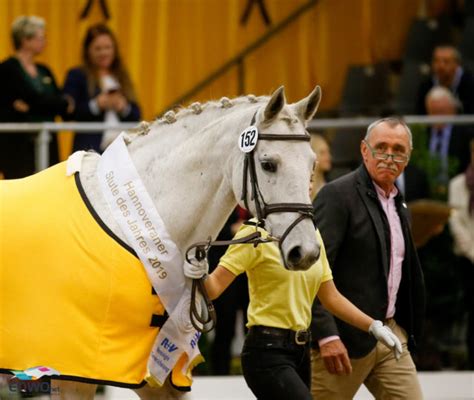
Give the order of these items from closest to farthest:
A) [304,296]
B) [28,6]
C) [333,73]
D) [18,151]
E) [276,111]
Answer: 1. [276,111]
2. [304,296]
3. [18,151]
4. [28,6]
5. [333,73]

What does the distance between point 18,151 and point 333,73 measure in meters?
3.97

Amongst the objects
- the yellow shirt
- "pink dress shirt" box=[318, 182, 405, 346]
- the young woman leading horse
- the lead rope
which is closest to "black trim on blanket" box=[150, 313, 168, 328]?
the young woman leading horse

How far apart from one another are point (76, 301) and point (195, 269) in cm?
54

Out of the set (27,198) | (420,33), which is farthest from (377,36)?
(27,198)

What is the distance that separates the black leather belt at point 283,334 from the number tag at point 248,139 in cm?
94

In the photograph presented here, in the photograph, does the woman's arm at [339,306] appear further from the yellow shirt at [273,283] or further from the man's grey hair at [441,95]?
the man's grey hair at [441,95]

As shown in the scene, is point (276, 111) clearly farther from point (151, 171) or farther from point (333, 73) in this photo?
point (333, 73)

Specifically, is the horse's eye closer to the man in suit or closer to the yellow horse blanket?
the yellow horse blanket

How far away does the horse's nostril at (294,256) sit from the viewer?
18.3ft

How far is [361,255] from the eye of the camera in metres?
6.82

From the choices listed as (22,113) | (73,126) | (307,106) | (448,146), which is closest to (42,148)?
(73,126)

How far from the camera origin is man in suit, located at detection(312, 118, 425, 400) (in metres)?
6.78

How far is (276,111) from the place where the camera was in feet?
A: 19.3

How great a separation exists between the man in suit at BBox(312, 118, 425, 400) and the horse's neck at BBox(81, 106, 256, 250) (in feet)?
3.06
